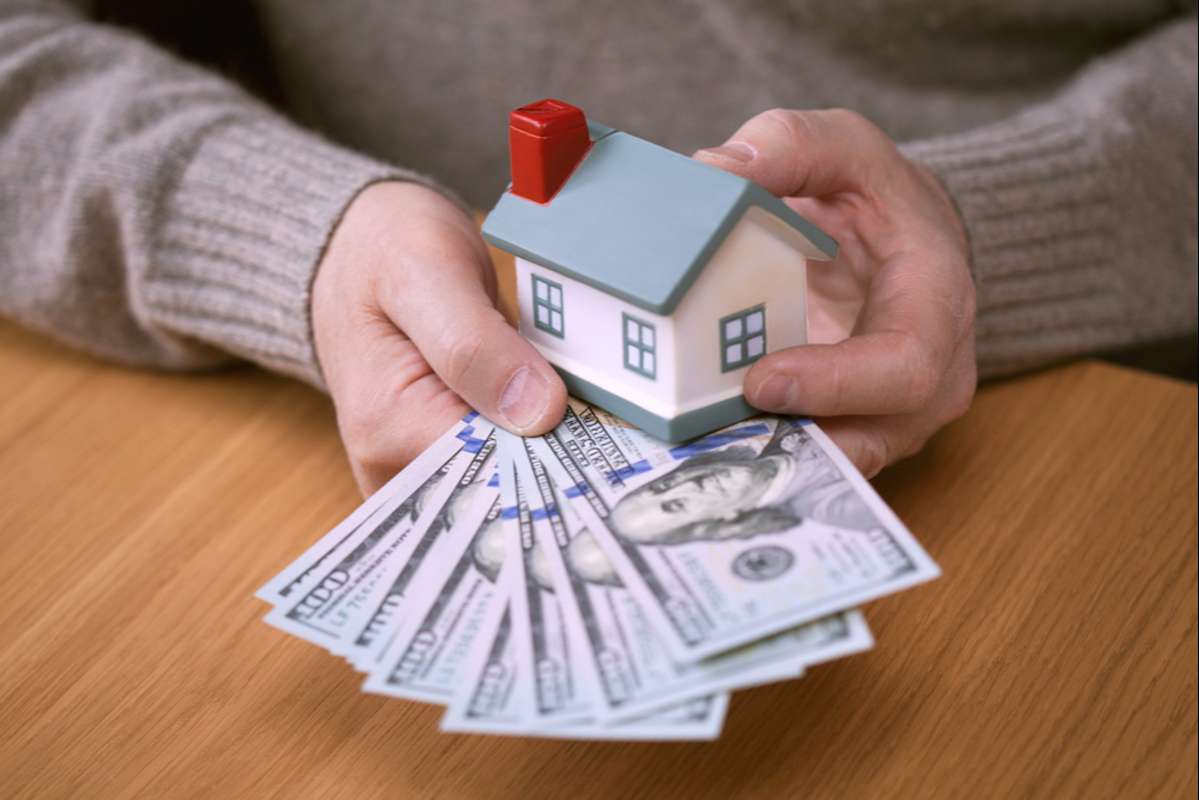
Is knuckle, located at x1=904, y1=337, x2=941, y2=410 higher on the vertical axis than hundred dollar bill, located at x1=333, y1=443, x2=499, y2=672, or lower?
higher

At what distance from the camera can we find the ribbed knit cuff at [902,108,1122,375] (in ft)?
3.32

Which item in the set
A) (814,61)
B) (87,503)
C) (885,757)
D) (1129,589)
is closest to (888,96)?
(814,61)

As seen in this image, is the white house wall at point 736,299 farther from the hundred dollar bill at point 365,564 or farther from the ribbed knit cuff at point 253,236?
the ribbed knit cuff at point 253,236

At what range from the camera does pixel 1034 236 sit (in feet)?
3.38

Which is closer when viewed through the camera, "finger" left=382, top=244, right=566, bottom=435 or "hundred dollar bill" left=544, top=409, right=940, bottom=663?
"hundred dollar bill" left=544, top=409, right=940, bottom=663

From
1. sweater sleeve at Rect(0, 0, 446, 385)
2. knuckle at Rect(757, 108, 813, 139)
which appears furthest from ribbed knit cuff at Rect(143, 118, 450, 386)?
knuckle at Rect(757, 108, 813, 139)

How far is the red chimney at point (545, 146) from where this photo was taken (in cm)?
72

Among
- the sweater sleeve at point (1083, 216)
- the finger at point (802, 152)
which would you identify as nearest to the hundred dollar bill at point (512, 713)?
the finger at point (802, 152)

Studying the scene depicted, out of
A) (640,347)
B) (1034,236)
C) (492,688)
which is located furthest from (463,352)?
(1034,236)

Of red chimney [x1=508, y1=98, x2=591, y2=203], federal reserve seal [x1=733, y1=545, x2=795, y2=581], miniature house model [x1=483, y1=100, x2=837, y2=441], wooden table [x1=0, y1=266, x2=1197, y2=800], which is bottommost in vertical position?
wooden table [x1=0, y1=266, x2=1197, y2=800]

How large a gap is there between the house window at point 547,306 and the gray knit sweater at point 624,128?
26 centimetres

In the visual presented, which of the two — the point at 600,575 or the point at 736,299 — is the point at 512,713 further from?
the point at 736,299

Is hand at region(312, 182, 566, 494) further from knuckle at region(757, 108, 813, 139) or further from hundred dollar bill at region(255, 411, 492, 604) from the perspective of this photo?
knuckle at region(757, 108, 813, 139)

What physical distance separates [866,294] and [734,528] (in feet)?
0.98
